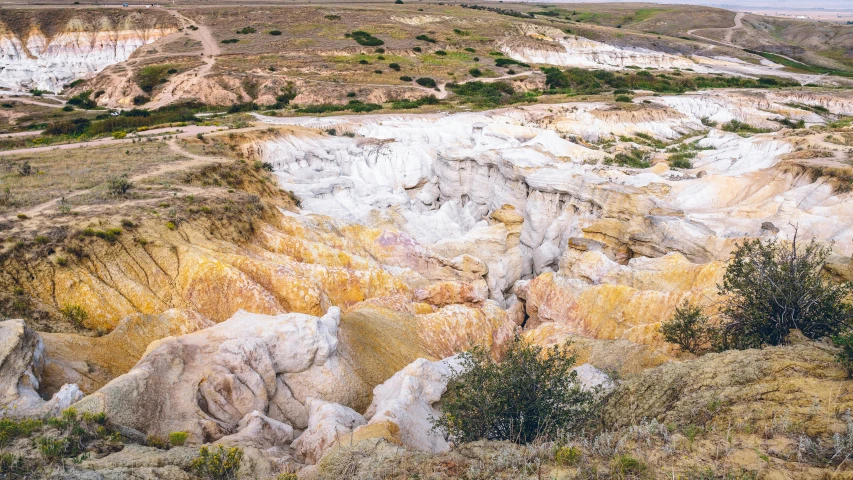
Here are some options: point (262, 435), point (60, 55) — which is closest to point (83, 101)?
point (60, 55)

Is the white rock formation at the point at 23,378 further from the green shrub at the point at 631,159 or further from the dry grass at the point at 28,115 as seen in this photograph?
the dry grass at the point at 28,115

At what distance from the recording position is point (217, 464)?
22.0 ft

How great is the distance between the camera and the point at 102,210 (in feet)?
53.9

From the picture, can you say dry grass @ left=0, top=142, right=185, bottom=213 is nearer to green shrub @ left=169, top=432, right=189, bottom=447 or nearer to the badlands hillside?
the badlands hillside

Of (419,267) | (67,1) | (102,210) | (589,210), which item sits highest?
(67,1)

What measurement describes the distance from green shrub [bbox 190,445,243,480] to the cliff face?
7790 centimetres

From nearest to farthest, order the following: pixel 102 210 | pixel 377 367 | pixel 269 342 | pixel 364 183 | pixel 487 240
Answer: pixel 269 342
pixel 377 367
pixel 102 210
pixel 487 240
pixel 364 183

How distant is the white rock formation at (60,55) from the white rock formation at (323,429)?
76309 mm

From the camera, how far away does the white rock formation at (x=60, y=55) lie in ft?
216

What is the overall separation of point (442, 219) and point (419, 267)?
18.6 feet

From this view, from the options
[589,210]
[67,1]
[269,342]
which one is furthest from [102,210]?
[67,1]

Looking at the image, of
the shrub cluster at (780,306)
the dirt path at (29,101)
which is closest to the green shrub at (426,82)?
the dirt path at (29,101)

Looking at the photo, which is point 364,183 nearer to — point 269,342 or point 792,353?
point 269,342

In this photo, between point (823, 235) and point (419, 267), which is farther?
point (419, 267)
